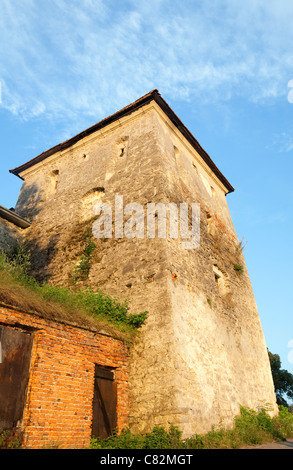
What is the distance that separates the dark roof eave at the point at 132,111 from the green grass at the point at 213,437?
9.82 meters

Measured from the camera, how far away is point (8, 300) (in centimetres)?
516

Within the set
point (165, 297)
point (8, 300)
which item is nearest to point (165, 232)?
point (165, 297)

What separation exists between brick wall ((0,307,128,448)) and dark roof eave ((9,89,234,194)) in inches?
343

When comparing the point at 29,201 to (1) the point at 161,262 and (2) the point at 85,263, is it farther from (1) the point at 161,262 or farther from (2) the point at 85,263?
(1) the point at 161,262

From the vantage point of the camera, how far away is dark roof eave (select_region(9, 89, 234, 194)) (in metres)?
11.6

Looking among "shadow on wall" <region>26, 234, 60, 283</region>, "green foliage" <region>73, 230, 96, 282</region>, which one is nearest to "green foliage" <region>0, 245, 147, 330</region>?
"green foliage" <region>73, 230, 96, 282</region>

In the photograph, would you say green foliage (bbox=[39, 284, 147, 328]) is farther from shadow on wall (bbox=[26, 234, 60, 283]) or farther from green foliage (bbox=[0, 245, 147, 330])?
shadow on wall (bbox=[26, 234, 60, 283])

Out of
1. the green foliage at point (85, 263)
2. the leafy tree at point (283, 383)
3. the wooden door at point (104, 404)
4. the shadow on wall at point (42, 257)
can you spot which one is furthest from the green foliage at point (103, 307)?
the leafy tree at point (283, 383)

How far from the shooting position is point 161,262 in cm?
760

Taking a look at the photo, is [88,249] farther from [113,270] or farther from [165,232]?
[165,232]

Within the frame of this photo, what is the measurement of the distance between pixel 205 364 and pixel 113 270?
3263mm

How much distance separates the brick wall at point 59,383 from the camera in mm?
4875

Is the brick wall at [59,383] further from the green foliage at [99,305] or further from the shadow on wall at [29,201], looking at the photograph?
the shadow on wall at [29,201]
